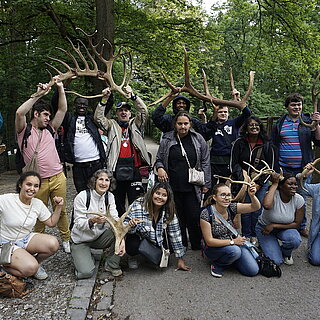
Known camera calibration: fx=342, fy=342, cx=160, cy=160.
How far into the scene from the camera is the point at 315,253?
14.6ft

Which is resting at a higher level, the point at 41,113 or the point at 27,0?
the point at 27,0

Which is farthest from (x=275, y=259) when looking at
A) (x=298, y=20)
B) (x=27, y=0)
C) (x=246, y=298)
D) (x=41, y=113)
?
(x=298, y=20)

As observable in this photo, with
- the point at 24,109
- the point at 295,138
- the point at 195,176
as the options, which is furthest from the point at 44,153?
the point at 295,138

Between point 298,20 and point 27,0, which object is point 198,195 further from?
point 298,20

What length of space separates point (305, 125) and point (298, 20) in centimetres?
653

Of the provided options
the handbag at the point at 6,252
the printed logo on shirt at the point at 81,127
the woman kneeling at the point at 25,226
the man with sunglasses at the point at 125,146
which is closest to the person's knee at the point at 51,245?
the woman kneeling at the point at 25,226

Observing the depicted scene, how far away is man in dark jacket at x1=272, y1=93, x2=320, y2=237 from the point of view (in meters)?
5.07

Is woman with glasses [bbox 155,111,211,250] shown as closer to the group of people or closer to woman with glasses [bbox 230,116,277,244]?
the group of people

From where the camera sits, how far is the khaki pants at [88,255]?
13.2 feet

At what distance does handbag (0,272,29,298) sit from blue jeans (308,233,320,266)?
353 cm

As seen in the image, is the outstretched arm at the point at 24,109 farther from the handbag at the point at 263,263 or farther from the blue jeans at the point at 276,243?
the blue jeans at the point at 276,243

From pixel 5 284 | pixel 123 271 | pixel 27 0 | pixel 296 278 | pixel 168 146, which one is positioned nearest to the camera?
pixel 5 284

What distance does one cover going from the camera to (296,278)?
4.11 meters

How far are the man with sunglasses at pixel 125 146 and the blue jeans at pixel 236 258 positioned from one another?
1.39m
